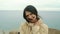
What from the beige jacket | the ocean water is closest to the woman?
Answer: the beige jacket

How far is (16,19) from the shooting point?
2736 mm

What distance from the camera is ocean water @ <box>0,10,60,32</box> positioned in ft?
8.75

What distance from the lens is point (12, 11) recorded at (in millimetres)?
2836

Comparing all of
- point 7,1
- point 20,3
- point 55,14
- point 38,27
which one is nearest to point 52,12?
point 55,14

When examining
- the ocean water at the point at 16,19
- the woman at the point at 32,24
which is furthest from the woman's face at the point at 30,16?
the ocean water at the point at 16,19

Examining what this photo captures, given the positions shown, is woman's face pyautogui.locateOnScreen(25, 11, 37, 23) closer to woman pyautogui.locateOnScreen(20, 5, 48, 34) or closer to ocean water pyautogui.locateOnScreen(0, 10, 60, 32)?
woman pyautogui.locateOnScreen(20, 5, 48, 34)

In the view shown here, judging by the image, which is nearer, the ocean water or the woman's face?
the woman's face

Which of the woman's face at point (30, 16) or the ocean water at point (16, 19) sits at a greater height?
the woman's face at point (30, 16)

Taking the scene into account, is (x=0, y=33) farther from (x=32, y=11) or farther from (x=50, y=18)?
(x=32, y=11)

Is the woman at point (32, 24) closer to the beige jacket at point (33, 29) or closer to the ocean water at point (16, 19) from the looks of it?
the beige jacket at point (33, 29)

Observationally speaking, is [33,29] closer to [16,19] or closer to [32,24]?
[32,24]

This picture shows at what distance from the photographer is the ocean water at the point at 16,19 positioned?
267cm

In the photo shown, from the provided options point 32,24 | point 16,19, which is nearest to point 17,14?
point 16,19

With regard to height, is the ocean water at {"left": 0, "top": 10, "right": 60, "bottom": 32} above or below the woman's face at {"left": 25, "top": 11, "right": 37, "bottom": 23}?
below
